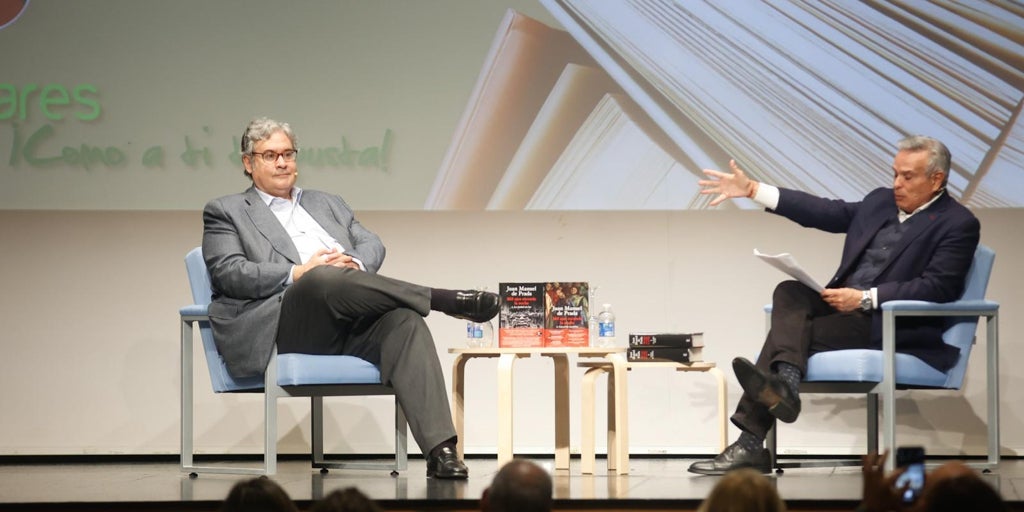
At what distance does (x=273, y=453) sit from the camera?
12.8ft

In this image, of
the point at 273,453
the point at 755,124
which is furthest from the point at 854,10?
the point at 273,453

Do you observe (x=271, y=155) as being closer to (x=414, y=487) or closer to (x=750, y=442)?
(x=414, y=487)

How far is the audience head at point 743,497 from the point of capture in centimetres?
172

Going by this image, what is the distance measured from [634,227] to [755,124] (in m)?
0.67

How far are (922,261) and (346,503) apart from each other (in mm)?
2833

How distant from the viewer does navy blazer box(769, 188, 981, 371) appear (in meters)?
4.01

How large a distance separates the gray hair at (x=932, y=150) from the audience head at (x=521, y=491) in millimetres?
2620

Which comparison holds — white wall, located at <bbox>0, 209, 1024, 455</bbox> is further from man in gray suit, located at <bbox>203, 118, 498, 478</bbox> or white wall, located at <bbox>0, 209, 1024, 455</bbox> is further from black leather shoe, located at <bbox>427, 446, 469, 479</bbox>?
black leather shoe, located at <bbox>427, 446, 469, 479</bbox>

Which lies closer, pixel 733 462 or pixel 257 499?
pixel 257 499

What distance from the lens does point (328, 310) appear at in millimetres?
3904

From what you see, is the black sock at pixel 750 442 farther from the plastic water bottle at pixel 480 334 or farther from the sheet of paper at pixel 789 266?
the plastic water bottle at pixel 480 334

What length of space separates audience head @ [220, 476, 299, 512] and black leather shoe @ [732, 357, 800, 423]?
6.99 feet

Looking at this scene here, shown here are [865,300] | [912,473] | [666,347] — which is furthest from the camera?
[666,347]

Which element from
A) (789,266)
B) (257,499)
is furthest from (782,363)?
(257,499)
